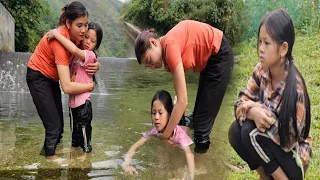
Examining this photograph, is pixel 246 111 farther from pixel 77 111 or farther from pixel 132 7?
pixel 132 7

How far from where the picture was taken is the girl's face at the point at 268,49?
1.59 meters

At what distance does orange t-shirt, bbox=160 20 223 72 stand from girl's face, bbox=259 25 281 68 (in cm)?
68

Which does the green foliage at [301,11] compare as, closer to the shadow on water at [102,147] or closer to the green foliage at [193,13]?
the shadow on water at [102,147]

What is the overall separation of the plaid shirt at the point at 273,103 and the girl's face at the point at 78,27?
4.51 ft

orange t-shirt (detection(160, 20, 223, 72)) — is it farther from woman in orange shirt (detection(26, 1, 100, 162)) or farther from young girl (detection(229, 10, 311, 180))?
woman in orange shirt (detection(26, 1, 100, 162))

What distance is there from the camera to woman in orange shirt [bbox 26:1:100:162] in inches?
107

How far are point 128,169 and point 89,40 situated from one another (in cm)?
98

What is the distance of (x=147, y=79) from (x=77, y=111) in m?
5.93

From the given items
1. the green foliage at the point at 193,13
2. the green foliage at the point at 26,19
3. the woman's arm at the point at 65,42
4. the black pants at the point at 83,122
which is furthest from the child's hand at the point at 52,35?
the green foliage at the point at 26,19

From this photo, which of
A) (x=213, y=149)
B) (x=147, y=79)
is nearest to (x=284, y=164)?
(x=213, y=149)

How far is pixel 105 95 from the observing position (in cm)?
676

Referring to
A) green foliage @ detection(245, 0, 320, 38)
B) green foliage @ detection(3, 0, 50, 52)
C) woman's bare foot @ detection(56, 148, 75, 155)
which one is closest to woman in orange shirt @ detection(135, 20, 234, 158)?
woman's bare foot @ detection(56, 148, 75, 155)

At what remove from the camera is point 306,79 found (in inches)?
166

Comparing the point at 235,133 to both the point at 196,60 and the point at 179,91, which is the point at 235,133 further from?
the point at 196,60
